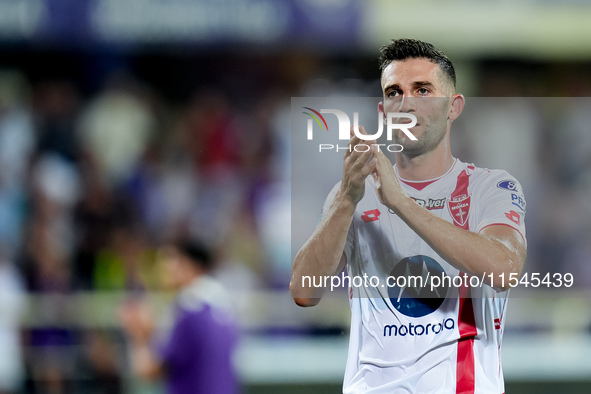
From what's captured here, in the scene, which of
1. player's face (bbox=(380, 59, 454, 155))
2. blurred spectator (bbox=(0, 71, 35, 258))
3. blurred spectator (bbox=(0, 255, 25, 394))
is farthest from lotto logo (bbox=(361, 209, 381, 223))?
blurred spectator (bbox=(0, 71, 35, 258))

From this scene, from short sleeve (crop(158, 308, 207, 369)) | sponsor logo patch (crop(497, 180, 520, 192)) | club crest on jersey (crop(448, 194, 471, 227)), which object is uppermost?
sponsor logo patch (crop(497, 180, 520, 192))

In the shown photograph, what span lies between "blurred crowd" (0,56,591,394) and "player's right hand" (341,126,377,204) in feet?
9.51

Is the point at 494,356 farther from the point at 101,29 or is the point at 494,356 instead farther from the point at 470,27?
the point at 101,29

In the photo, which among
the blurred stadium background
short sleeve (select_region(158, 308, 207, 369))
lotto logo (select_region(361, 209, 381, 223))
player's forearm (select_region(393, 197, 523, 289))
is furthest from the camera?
short sleeve (select_region(158, 308, 207, 369))

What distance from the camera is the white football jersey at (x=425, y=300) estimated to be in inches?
61.4

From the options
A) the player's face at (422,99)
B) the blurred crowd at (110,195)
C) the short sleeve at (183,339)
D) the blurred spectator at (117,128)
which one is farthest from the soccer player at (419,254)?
the blurred spectator at (117,128)

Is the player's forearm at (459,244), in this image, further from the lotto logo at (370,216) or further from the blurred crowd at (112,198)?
the blurred crowd at (112,198)

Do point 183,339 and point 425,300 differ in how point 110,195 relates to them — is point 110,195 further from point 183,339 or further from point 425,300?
point 425,300

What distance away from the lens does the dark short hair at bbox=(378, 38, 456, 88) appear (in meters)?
1.52

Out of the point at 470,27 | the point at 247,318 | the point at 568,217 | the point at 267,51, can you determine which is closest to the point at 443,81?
the point at 568,217

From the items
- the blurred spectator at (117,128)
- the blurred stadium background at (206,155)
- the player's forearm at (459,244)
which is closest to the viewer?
the player's forearm at (459,244)

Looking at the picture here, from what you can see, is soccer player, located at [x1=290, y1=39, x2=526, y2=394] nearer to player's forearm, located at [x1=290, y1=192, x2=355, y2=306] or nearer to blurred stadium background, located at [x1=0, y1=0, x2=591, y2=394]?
player's forearm, located at [x1=290, y1=192, x2=355, y2=306]

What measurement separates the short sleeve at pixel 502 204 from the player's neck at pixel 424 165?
97mm

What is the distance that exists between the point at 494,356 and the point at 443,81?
0.56 metres
